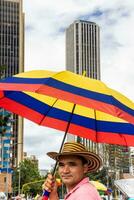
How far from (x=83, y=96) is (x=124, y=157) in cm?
11011

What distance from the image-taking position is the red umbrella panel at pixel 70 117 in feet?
18.6

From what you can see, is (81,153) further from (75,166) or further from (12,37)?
(12,37)

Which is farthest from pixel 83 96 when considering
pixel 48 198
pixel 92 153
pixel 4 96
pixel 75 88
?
pixel 4 96

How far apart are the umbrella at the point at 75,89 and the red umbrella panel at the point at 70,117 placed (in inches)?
28.6

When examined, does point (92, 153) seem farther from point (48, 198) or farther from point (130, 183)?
point (130, 183)

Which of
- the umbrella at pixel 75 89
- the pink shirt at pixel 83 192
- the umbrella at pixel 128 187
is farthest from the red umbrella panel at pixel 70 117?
the umbrella at pixel 128 187

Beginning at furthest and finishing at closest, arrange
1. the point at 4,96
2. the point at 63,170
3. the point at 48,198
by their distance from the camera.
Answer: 1. the point at 4,96
2. the point at 48,198
3. the point at 63,170

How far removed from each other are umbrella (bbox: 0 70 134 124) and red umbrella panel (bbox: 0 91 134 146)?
727 millimetres

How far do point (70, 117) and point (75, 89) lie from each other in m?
1.26

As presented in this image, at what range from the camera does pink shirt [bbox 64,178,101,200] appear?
374 cm

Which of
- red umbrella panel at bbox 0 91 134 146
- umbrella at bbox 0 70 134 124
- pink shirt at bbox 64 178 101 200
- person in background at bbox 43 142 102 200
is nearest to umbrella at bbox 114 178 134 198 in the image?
Answer: red umbrella panel at bbox 0 91 134 146

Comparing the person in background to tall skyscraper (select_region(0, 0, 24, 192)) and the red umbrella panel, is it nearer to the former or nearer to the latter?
the red umbrella panel

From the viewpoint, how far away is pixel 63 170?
13.4ft

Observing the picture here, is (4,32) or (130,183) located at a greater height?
(4,32)
